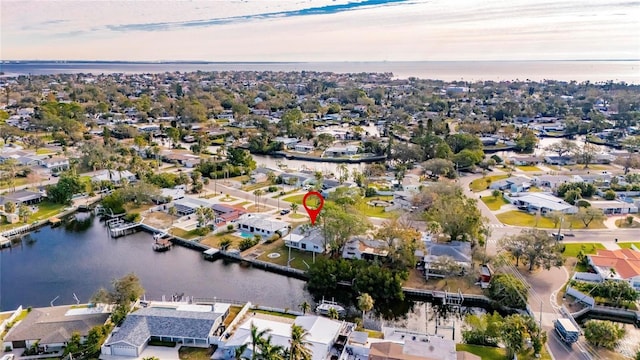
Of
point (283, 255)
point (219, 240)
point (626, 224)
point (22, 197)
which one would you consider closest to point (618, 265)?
point (626, 224)

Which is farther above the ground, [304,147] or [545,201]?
[304,147]

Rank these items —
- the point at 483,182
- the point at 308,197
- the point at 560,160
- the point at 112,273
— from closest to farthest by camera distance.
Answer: the point at 112,273
the point at 308,197
the point at 483,182
the point at 560,160

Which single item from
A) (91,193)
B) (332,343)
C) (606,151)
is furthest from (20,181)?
(606,151)

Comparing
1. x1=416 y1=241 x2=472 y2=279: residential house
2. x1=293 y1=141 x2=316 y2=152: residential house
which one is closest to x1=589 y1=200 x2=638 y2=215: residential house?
x1=416 y1=241 x2=472 y2=279: residential house

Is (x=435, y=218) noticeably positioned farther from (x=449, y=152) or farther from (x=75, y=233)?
(x=75, y=233)

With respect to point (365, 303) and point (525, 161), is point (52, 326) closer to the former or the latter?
point (365, 303)

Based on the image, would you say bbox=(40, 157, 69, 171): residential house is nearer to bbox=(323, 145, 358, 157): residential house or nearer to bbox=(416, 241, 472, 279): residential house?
bbox=(323, 145, 358, 157): residential house
